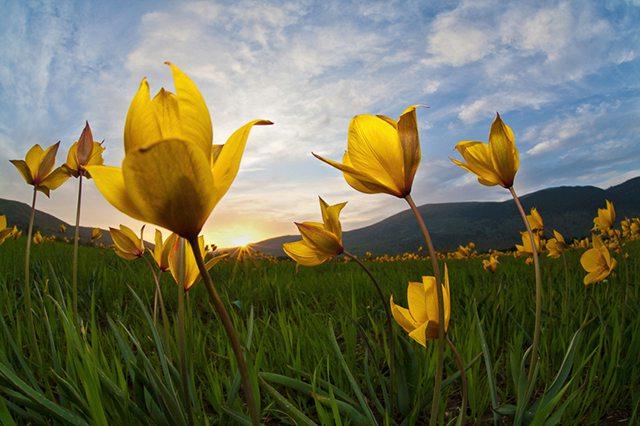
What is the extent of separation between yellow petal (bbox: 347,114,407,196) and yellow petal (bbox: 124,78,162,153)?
1.48 ft

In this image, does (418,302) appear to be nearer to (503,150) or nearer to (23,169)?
(503,150)

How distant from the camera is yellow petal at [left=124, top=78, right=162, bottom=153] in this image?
0.58 meters

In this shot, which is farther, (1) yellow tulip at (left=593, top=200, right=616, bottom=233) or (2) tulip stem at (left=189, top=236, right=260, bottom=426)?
(1) yellow tulip at (left=593, top=200, right=616, bottom=233)

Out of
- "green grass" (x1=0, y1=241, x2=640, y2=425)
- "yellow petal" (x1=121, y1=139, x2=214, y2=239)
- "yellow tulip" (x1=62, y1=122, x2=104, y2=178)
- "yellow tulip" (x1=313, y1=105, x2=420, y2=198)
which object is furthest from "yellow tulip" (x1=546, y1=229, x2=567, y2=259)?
"yellow petal" (x1=121, y1=139, x2=214, y2=239)

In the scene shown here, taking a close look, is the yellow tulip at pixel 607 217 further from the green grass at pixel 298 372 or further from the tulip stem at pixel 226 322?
the tulip stem at pixel 226 322

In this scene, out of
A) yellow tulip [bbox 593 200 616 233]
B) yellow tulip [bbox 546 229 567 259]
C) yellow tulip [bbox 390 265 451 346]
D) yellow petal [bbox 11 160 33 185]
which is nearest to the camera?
yellow tulip [bbox 390 265 451 346]

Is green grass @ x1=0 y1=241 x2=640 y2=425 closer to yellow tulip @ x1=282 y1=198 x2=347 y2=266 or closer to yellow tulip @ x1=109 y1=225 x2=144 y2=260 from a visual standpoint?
yellow tulip @ x1=109 y1=225 x2=144 y2=260

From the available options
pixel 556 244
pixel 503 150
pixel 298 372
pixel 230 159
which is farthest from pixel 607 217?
pixel 230 159

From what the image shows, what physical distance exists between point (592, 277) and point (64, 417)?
237 cm

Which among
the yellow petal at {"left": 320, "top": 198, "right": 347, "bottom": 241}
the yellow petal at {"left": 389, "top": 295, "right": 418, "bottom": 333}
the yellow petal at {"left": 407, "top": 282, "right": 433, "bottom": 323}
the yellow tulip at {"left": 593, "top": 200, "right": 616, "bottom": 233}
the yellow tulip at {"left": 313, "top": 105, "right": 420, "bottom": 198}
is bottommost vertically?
the yellow petal at {"left": 389, "top": 295, "right": 418, "bottom": 333}

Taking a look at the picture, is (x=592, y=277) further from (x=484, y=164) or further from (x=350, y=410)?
(x=350, y=410)

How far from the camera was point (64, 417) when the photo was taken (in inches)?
43.6

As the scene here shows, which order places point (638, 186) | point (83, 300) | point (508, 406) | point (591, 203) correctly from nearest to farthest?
point (508, 406), point (83, 300), point (591, 203), point (638, 186)

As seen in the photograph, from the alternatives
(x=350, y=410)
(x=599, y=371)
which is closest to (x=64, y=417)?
(x=350, y=410)
